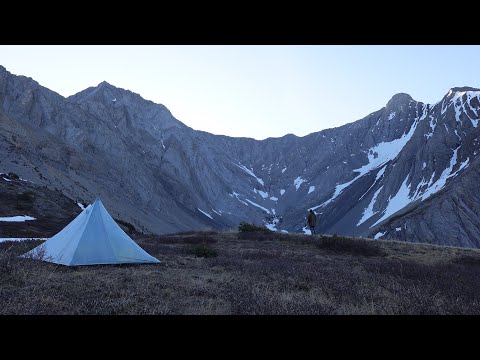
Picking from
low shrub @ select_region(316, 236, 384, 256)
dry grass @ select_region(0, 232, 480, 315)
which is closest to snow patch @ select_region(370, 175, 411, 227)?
low shrub @ select_region(316, 236, 384, 256)

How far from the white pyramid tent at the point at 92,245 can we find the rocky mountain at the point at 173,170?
157 feet

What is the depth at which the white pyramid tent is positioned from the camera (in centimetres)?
1441

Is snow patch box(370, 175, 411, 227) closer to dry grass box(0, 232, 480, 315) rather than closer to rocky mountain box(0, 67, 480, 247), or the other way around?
rocky mountain box(0, 67, 480, 247)

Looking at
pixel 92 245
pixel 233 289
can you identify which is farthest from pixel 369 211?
pixel 233 289

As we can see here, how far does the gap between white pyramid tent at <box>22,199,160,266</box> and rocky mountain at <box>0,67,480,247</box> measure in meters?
47.9

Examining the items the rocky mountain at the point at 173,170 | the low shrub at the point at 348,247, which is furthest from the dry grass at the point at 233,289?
the rocky mountain at the point at 173,170

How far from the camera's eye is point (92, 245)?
15039mm

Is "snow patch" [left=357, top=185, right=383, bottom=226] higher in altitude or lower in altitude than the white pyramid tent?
lower

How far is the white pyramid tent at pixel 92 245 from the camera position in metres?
14.4

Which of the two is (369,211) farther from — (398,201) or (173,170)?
(173,170)

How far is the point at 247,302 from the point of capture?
8.51 m
